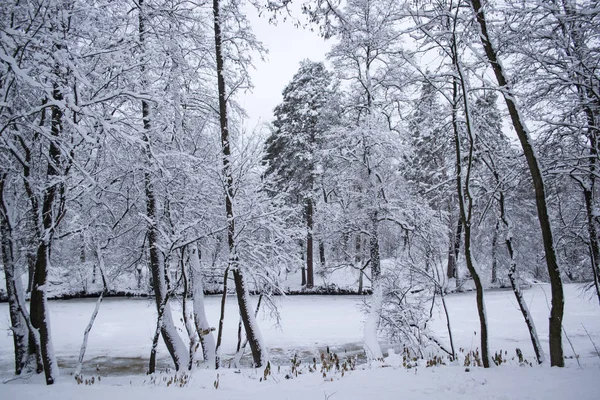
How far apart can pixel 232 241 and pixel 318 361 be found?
5074 mm

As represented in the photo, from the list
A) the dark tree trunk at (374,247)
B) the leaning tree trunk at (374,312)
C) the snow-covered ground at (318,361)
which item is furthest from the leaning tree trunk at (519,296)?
the dark tree trunk at (374,247)

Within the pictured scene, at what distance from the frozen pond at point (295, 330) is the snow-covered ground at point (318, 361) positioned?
0.14ft

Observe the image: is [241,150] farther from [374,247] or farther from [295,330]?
[295,330]

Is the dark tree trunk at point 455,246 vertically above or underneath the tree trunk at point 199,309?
above

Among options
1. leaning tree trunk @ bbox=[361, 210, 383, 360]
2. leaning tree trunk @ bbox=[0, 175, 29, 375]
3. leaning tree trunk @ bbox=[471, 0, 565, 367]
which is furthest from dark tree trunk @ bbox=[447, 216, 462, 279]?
leaning tree trunk @ bbox=[0, 175, 29, 375]

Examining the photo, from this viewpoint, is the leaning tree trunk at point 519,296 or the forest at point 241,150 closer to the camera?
the forest at point 241,150

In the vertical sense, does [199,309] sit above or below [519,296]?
below

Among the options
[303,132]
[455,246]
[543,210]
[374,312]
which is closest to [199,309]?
[374,312]

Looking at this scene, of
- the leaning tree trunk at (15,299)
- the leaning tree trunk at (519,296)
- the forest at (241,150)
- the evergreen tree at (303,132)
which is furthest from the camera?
the evergreen tree at (303,132)

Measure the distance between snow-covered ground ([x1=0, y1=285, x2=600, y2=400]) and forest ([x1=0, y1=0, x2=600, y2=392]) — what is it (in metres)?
0.95

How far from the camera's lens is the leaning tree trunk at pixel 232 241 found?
738cm

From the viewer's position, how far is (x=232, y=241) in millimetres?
7793

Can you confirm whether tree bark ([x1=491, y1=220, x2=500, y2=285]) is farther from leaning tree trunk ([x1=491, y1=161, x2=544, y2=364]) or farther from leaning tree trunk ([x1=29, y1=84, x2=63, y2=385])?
leaning tree trunk ([x1=29, y1=84, x2=63, y2=385])

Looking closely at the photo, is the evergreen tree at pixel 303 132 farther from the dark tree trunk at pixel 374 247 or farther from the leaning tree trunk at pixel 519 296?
the leaning tree trunk at pixel 519 296
